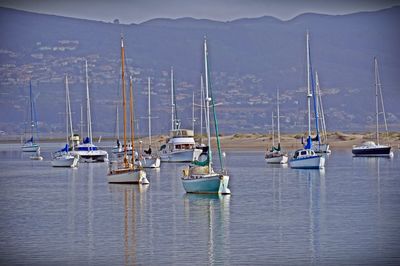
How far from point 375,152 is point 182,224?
39.7m

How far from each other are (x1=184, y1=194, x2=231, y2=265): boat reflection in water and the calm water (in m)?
0.03

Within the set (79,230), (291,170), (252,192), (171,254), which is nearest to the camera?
(171,254)

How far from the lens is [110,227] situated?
24.5 metres

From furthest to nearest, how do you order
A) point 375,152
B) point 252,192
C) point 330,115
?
point 330,115, point 375,152, point 252,192

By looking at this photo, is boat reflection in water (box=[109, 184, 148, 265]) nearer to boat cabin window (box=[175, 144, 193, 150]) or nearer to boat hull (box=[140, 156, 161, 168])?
boat hull (box=[140, 156, 161, 168])

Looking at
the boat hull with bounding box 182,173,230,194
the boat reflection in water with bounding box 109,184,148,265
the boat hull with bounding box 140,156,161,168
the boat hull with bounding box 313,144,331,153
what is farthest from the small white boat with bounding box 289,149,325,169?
the boat hull with bounding box 182,173,230,194

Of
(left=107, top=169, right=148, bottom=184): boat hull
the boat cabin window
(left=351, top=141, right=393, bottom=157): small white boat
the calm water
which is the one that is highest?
the boat cabin window

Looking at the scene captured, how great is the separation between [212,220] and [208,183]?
564cm

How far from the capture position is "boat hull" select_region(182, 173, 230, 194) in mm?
31062

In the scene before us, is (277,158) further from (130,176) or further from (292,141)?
(292,141)

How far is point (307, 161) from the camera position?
47.2 metres

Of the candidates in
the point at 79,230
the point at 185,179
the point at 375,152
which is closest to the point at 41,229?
the point at 79,230

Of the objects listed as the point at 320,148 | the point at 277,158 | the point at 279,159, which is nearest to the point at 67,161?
the point at 277,158

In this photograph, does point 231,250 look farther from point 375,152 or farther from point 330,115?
point 330,115
